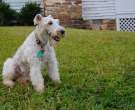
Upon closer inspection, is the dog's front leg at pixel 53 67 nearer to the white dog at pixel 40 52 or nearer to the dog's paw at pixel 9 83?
the white dog at pixel 40 52

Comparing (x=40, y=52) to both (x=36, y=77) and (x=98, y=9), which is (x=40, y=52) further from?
(x=98, y=9)

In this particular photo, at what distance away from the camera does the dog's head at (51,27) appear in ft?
25.1

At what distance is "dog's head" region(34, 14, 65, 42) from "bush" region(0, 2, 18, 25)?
12.6m

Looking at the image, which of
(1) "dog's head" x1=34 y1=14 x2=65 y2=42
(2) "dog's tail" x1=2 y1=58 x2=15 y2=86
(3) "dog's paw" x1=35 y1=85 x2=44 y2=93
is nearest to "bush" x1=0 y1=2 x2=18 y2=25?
(2) "dog's tail" x1=2 y1=58 x2=15 y2=86

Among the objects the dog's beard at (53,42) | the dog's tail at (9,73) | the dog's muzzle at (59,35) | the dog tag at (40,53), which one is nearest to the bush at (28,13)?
the dog's tail at (9,73)

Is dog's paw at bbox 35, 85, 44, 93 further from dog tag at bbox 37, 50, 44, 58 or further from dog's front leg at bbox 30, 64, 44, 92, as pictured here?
dog tag at bbox 37, 50, 44, 58

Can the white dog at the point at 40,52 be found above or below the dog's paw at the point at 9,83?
above

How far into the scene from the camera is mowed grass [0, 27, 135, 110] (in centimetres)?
749

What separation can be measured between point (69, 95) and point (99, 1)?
13.7 metres

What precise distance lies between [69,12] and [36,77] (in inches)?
511

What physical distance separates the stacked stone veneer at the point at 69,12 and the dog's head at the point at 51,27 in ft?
41.5

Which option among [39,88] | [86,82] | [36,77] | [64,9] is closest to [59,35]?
[36,77]

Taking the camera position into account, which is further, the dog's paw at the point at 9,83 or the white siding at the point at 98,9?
the white siding at the point at 98,9

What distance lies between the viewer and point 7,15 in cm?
2067
